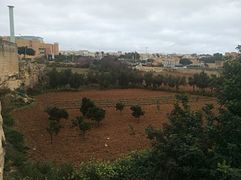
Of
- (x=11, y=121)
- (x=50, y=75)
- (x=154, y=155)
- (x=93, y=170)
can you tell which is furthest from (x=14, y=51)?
(x=154, y=155)

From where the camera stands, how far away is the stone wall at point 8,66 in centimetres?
2300

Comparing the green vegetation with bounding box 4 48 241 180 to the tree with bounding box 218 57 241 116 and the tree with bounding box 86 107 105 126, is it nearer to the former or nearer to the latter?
the tree with bounding box 218 57 241 116

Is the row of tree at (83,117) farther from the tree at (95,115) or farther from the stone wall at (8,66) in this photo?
the stone wall at (8,66)

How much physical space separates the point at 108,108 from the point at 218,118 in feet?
57.6

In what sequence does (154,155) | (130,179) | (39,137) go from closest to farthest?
(154,155), (130,179), (39,137)

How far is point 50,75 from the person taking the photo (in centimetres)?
3428

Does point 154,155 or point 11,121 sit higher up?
point 154,155

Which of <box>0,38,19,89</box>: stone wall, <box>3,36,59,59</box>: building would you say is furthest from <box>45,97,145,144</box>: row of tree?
<box>3,36,59,59</box>: building

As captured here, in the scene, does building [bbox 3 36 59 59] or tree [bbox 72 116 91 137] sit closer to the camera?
tree [bbox 72 116 91 137]

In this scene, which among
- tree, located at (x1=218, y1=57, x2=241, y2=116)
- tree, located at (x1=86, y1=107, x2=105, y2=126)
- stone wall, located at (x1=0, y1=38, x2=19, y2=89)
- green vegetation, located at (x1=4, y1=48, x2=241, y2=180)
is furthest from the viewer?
stone wall, located at (x1=0, y1=38, x2=19, y2=89)

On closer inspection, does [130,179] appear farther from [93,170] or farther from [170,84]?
[170,84]

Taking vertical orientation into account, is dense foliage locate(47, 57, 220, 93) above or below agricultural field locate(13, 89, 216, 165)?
above

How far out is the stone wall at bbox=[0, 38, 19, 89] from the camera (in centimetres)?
2300

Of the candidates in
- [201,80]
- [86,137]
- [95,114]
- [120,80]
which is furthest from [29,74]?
[86,137]
